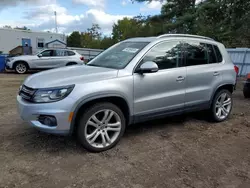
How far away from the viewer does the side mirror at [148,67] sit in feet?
13.2

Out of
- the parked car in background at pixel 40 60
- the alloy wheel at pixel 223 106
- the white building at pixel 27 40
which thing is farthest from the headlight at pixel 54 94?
the white building at pixel 27 40

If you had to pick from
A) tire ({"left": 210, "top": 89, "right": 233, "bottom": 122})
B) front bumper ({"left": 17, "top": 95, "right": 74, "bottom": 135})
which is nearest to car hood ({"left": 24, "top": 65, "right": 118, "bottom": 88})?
front bumper ({"left": 17, "top": 95, "right": 74, "bottom": 135})

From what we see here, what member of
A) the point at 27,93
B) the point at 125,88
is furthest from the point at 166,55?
the point at 27,93

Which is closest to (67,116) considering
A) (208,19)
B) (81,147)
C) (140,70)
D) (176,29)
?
(81,147)

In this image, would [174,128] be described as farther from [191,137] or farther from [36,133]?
[36,133]

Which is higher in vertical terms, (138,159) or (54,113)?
(54,113)

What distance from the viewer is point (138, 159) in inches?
146

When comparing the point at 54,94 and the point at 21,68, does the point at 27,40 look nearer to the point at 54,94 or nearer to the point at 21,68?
the point at 21,68

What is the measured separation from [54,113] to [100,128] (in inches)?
28.8

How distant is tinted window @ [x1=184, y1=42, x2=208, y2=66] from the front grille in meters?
2.71

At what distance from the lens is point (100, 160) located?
3.65 meters

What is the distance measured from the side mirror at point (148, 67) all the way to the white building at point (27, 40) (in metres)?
21.8

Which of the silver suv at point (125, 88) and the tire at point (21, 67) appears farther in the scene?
the tire at point (21, 67)

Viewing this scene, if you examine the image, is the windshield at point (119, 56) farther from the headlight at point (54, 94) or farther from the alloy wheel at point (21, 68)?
the alloy wheel at point (21, 68)
